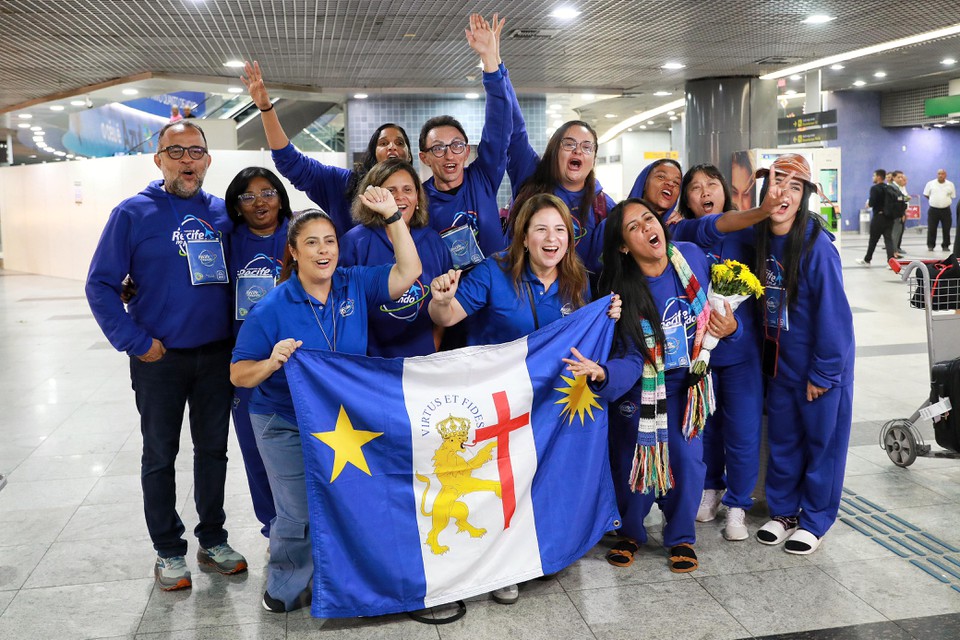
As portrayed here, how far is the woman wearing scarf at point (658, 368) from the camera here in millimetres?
3447

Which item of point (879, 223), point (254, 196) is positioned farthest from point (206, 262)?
point (879, 223)

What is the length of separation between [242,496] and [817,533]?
9.51ft

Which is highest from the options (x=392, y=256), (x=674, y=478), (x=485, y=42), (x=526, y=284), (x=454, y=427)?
(x=485, y=42)

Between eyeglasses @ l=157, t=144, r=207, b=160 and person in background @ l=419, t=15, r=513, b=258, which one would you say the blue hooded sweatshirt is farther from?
person in background @ l=419, t=15, r=513, b=258

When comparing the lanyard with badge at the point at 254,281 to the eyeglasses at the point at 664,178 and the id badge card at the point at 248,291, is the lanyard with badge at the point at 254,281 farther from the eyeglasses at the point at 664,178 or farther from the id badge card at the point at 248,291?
the eyeglasses at the point at 664,178

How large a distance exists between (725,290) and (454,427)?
1.28 metres

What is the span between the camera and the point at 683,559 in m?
3.51

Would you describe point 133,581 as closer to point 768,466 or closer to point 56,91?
point 768,466

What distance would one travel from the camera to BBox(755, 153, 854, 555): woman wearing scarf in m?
3.56

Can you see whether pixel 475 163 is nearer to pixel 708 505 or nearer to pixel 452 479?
pixel 452 479

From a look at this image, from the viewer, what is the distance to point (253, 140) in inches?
639

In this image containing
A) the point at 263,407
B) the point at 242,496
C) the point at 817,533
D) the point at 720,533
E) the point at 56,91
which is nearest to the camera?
the point at 263,407

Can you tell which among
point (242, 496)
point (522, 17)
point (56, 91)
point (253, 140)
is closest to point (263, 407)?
point (242, 496)

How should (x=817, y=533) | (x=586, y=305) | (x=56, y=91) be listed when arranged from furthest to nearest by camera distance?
(x=56, y=91)
(x=817, y=533)
(x=586, y=305)
